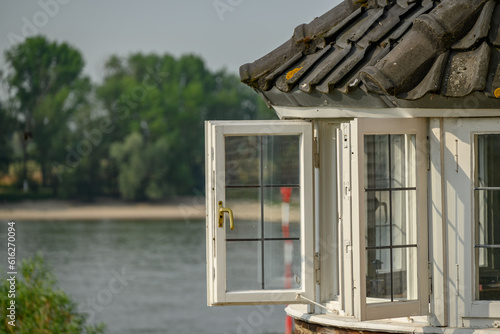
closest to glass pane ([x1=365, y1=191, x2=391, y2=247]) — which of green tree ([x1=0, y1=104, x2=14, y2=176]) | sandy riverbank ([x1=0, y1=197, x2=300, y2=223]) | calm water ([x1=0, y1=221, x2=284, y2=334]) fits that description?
calm water ([x1=0, y1=221, x2=284, y2=334])

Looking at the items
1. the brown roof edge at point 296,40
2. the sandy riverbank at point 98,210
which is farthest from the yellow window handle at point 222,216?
the sandy riverbank at point 98,210

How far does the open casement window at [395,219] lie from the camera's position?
16.0 ft

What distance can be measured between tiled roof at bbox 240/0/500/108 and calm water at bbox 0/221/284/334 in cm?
964

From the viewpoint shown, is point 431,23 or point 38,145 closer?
point 431,23

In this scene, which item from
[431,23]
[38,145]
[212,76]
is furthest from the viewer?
[212,76]

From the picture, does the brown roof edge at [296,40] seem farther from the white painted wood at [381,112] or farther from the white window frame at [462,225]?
the white window frame at [462,225]

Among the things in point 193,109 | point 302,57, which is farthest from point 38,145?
point 302,57

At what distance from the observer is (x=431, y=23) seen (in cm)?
471

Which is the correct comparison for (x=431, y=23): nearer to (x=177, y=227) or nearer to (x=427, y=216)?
(x=427, y=216)

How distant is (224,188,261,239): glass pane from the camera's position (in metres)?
5.24

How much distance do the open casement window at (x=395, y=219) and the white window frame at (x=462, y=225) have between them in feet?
0.44

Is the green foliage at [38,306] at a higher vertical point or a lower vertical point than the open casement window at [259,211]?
lower

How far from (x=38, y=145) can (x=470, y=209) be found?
34654 mm

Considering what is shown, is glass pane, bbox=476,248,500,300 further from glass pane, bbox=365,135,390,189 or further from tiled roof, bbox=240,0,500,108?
tiled roof, bbox=240,0,500,108
